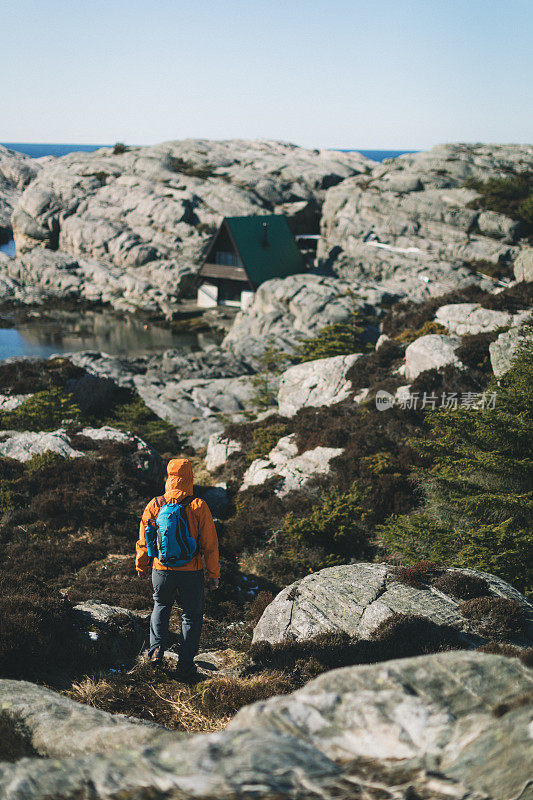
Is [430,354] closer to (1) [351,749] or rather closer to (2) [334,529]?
(2) [334,529]

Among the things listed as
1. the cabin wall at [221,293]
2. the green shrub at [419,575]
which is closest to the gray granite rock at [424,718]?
the green shrub at [419,575]

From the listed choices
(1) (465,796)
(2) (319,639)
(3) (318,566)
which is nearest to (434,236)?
(3) (318,566)

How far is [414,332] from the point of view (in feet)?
72.0

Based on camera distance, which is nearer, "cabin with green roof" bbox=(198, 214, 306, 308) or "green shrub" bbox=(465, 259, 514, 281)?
"cabin with green roof" bbox=(198, 214, 306, 308)

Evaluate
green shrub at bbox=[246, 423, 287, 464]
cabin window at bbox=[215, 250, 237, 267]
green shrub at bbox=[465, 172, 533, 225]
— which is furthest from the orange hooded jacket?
green shrub at bbox=[465, 172, 533, 225]

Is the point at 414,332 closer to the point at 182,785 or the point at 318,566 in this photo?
the point at 318,566

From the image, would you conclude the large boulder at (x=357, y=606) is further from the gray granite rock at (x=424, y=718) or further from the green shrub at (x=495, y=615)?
the gray granite rock at (x=424, y=718)

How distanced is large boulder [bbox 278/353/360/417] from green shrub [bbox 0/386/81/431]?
8672 millimetres

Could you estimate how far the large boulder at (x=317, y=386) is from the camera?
69.7 ft

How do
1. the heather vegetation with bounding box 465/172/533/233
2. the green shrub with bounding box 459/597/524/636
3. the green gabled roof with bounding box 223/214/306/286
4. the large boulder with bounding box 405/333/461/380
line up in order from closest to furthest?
the green shrub with bounding box 459/597/524/636 < the large boulder with bounding box 405/333/461/380 < the green gabled roof with bounding box 223/214/306/286 < the heather vegetation with bounding box 465/172/533/233

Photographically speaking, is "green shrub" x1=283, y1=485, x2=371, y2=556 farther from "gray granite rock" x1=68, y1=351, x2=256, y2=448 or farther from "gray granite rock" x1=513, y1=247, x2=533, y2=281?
"gray granite rock" x1=513, y1=247, x2=533, y2=281

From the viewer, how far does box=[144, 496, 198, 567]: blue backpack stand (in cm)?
623

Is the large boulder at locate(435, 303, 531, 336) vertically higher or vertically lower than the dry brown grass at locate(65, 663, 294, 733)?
higher

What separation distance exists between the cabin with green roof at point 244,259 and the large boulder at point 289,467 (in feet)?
108
